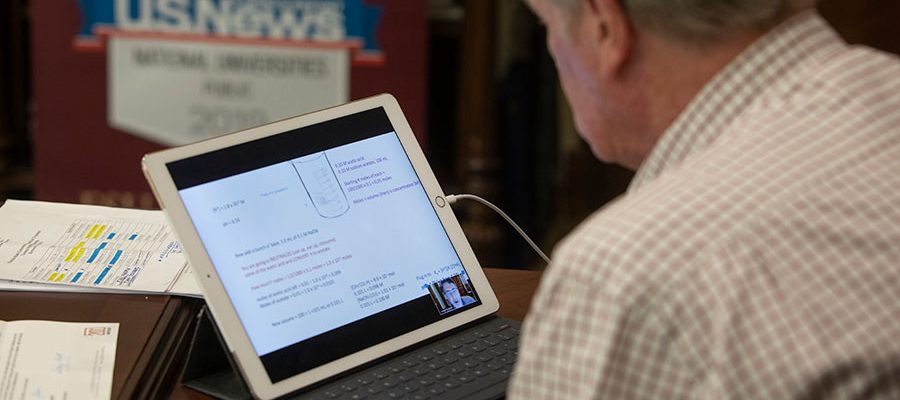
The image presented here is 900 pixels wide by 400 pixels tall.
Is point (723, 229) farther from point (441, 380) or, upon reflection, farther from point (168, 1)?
point (168, 1)

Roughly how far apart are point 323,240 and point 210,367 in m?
0.16

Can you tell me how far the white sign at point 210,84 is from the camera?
2.82 meters

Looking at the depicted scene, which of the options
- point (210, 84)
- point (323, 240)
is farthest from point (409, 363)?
point (210, 84)

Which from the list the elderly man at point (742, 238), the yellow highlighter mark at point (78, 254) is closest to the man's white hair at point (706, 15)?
the elderly man at point (742, 238)

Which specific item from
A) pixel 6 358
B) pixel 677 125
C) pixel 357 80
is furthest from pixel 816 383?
pixel 357 80

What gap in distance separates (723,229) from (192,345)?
0.58 m

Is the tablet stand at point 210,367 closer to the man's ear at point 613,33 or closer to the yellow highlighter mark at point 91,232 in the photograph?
the yellow highlighter mark at point 91,232

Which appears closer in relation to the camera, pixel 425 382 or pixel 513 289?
pixel 425 382

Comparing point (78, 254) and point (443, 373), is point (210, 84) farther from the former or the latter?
point (443, 373)

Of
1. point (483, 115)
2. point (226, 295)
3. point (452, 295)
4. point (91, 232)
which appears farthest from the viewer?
point (483, 115)

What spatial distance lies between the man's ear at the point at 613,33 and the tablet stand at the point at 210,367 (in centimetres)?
45

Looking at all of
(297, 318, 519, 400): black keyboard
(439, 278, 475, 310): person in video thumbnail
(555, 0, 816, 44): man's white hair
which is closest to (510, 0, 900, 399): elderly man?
(555, 0, 816, 44): man's white hair

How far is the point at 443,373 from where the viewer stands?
1131 millimetres

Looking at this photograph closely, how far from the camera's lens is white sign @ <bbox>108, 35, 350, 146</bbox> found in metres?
2.82
